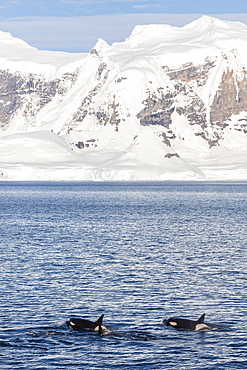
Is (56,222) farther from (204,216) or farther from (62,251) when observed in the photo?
(62,251)

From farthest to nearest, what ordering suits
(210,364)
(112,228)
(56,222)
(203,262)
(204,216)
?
(204,216), (56,222), (112,228), (203,262), (210,364)

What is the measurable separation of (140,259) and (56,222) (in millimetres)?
41673

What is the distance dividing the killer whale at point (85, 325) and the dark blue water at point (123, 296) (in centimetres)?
42

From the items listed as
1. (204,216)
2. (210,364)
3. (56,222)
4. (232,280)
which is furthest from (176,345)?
(204,216)

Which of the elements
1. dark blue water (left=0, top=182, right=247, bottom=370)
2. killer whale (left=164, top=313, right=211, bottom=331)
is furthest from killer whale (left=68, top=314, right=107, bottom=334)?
killer whale (left=164, top=313, right=211, bottom=331)

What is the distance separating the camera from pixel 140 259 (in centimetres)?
5981

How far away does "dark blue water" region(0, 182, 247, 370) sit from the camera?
3209 centimetres

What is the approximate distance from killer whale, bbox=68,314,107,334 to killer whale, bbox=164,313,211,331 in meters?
3.54

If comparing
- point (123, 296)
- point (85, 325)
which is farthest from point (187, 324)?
point (123, 296)

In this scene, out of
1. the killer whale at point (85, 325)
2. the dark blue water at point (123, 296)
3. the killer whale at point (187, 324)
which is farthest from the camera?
the killer whale at point (187, 324)

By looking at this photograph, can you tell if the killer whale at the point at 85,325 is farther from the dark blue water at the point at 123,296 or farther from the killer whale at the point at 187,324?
the killer whale at the point at 187,324

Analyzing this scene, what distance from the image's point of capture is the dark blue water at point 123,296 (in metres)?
32.1

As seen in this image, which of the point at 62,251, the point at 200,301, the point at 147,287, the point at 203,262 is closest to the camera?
the point at 200,301

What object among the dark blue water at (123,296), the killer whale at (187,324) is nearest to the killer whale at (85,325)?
the dark blue water at (123,296)
